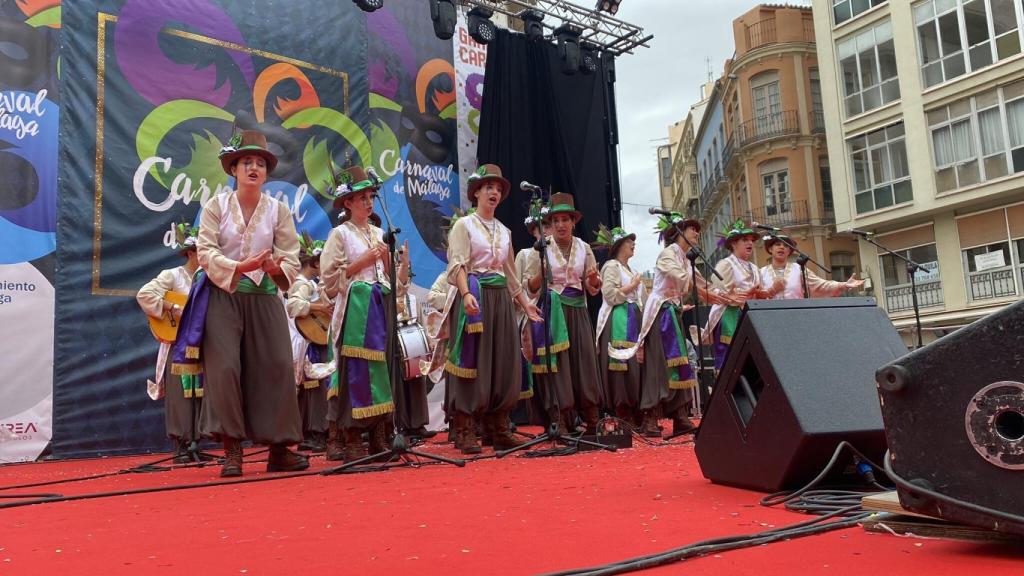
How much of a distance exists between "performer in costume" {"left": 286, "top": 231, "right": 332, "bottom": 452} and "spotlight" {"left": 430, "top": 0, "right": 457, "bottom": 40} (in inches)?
128

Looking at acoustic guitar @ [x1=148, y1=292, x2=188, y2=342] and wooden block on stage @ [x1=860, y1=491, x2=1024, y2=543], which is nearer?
wooden block on stage @ [x1=860, y1=491, x2=1024, y2=543]

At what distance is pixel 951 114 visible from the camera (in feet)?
64.4

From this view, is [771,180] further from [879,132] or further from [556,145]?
[556,145]

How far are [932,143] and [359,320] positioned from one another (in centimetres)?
1873

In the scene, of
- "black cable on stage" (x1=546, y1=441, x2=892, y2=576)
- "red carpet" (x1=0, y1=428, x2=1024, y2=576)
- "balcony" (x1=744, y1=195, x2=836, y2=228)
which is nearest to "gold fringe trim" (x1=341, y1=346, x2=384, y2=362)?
"red carpet" (x1=0, y1=428, x2=1024, y2=576)

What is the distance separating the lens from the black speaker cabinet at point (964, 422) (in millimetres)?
1740

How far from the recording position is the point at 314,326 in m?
7.27

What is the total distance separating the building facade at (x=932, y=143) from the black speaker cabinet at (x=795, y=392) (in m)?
17.2

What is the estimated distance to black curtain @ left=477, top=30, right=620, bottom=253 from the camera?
11.1m

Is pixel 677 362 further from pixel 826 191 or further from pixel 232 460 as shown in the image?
pixel 826 191

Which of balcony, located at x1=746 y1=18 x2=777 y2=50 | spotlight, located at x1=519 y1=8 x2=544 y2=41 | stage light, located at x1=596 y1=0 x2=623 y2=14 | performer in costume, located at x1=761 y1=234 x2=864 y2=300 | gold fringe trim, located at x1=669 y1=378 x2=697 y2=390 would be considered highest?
balcony, located at x1=746 y1=18 x2=777 y2=50

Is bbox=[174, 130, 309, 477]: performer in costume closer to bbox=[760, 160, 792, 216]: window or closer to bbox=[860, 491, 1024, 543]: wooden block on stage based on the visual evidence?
bbox=[860, 491, 1024, 543]: wooden block on stage

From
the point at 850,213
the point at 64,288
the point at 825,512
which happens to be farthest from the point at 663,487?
the point at 850,213

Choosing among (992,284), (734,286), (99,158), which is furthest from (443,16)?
(992,284)
